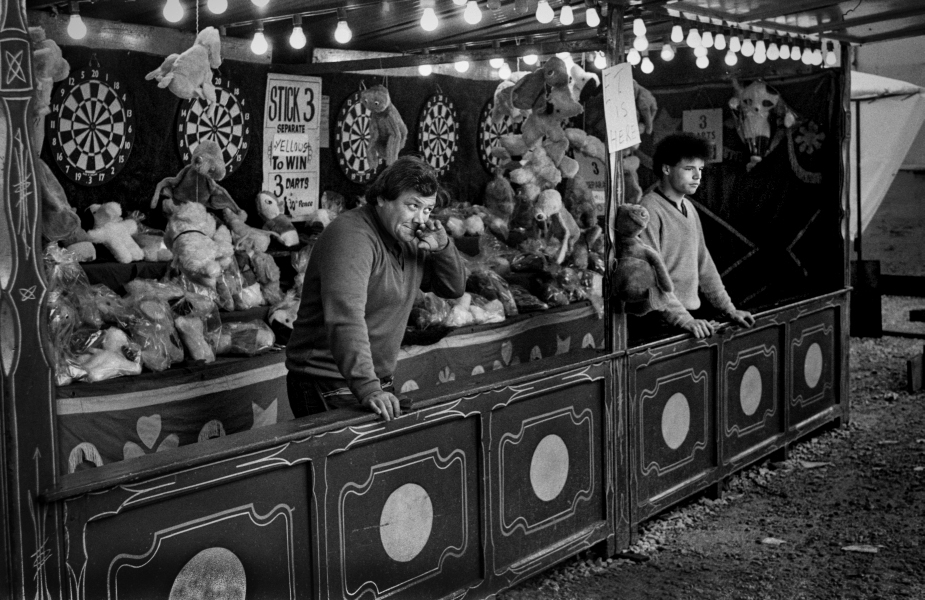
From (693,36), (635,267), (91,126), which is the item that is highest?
(693,36)

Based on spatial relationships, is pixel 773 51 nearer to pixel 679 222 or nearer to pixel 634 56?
pixel 634 56

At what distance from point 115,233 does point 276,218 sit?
125cm

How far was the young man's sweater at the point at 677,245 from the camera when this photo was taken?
4.96 metres

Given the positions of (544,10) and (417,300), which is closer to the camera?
(544,10)

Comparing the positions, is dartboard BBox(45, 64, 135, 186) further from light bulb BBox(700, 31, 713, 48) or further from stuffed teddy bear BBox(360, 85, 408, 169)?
light bulb BBox(700, 31, 713, 48)

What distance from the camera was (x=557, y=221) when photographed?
705 cm

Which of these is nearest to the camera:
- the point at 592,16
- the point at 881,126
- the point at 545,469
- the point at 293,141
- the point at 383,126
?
the point at 545,469

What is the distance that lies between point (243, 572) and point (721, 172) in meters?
5.86

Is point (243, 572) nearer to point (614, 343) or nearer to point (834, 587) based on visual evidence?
point (614, 343)

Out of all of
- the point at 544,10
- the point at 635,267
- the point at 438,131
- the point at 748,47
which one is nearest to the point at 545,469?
the point at 635,267

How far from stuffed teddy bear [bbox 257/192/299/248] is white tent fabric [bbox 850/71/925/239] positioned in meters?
7.43

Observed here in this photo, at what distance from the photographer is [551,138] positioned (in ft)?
21.3

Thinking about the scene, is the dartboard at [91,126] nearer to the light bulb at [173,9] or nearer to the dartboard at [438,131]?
the light bulb at [173,9]

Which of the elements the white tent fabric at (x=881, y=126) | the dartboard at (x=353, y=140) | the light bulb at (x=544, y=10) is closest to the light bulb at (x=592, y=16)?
the light bulb at (x=544, y=10)
